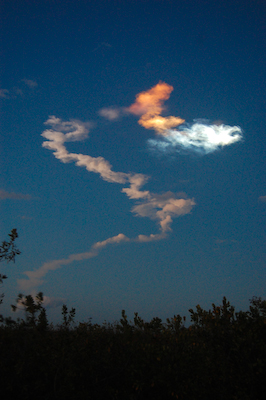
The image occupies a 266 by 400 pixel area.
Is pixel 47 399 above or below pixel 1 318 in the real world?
below

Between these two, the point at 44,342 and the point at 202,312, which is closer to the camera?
the point at 44,342

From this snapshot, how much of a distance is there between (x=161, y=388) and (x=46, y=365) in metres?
3.55

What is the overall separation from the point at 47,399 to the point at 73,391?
72 centimetres

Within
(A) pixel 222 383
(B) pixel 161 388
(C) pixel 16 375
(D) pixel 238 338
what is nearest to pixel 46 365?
(C) pixel 16 375

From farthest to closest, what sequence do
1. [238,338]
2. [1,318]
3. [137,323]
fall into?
[137,323] < [238,338] < [1,318]

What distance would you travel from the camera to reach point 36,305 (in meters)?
10.6

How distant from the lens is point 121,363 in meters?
9.09

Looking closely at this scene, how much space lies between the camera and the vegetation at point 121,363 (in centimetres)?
845

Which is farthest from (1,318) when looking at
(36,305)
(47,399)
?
(47,399)

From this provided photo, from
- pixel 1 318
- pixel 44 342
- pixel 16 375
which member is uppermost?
pixel 1 318

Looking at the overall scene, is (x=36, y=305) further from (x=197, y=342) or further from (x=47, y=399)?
(x=197, y=342)

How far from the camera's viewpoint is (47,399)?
817 centimetres

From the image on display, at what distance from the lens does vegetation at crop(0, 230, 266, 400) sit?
27.7 feet

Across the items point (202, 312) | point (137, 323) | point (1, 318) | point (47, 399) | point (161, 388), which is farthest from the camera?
point (202, 312)
